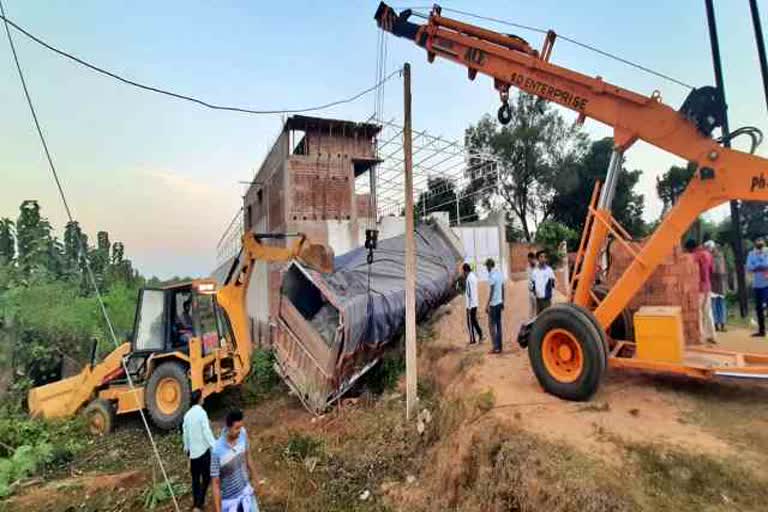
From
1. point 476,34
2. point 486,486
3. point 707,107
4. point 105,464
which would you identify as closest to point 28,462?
point 105,464

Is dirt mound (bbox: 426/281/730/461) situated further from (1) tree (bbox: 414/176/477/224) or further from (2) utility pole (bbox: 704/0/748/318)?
(1) tree (bbox: 414/176/477/224)

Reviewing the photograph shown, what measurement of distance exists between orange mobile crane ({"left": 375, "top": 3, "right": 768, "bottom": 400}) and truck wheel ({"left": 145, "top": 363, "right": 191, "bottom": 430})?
570cm

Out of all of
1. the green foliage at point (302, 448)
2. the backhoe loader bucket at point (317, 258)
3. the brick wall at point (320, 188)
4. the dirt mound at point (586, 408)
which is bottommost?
the green foliage at point (302, 448)

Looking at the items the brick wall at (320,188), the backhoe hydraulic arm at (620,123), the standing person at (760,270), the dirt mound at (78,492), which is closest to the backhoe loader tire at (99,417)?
the dirt mound at (78,492)

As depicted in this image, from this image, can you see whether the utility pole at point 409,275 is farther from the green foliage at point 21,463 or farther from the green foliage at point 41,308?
the green foliage at point 21,463

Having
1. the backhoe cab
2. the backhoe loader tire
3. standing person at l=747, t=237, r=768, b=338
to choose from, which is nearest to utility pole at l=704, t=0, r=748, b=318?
standing person at l=747, t=237, r=768, b=338

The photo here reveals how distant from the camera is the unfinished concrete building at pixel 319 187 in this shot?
14273mm

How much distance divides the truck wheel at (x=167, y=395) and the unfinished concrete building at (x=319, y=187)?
594 cm

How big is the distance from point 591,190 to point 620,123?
21300 mm

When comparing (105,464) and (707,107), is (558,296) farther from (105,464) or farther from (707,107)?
(105,464)

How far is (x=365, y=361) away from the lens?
769cm

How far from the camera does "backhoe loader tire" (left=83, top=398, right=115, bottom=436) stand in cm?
753

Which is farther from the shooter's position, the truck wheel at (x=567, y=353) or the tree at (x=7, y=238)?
the tree at (x=7, y=238)

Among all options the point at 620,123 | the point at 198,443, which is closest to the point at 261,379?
the point at 198,443
